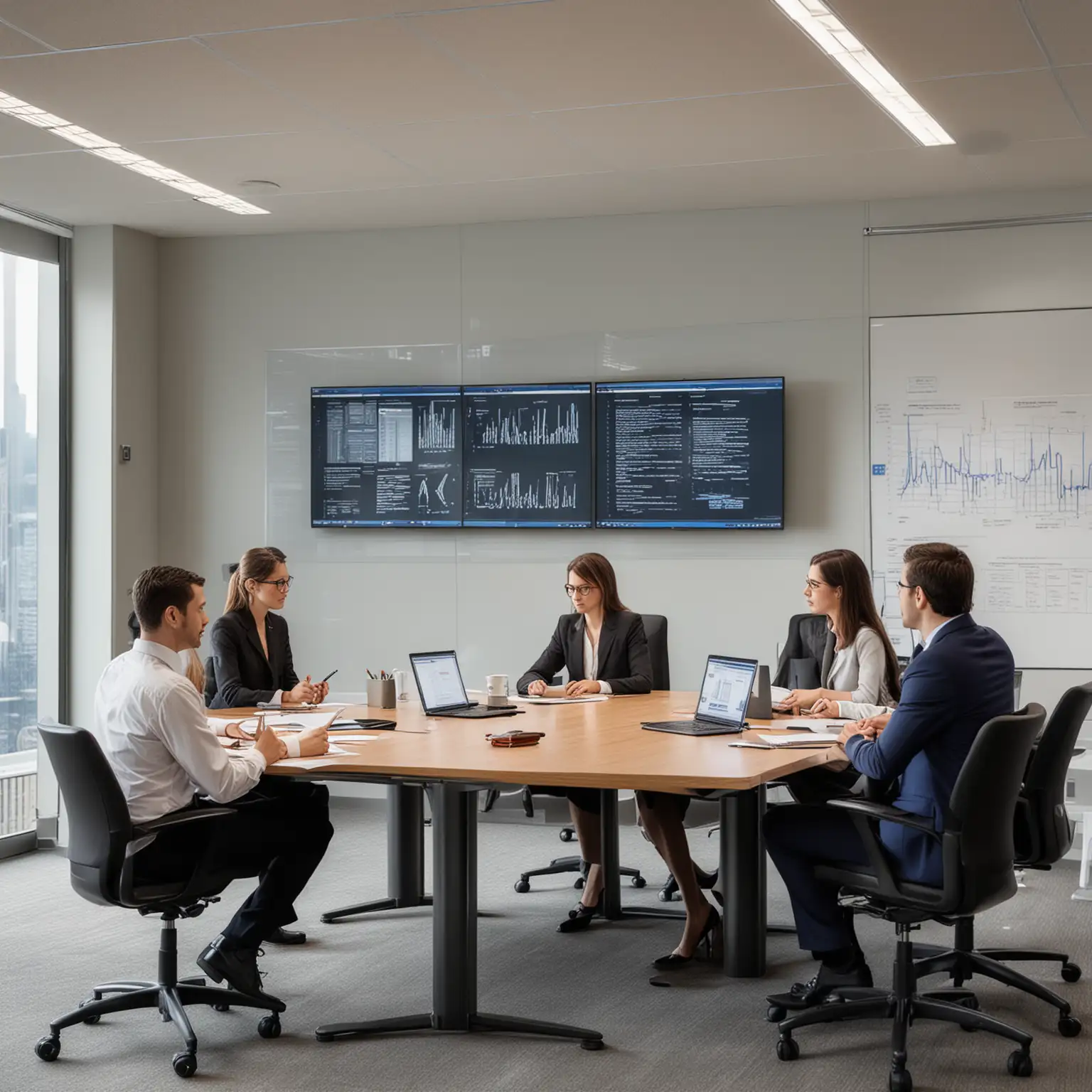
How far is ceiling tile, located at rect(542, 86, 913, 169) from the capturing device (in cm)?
517

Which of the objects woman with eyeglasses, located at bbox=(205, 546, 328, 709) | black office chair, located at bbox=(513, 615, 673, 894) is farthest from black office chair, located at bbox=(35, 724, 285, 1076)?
black office chair, located at bbox=(513, 615, 673, 894)

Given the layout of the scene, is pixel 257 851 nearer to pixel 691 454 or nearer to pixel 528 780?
pixel 528 780

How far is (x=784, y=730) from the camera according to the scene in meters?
4.59

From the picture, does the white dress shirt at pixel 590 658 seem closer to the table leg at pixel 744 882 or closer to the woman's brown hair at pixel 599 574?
the woman's brown hair at pixel 599 574

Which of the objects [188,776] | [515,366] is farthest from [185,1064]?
[515,366]

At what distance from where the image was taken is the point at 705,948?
15.8 feet

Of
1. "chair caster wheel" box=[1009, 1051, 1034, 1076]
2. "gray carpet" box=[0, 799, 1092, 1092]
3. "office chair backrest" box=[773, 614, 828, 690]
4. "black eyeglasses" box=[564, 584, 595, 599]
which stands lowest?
"gray carpet" box=[0, 799, 1092, 1092]

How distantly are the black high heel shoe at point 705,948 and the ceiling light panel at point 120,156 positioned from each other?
12.7ft

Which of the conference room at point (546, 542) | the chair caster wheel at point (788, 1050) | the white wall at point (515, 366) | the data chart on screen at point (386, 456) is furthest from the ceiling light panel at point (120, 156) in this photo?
the chair caster wheel at point (788, 1050)

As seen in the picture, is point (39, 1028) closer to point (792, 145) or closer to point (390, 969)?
point (390, 969)

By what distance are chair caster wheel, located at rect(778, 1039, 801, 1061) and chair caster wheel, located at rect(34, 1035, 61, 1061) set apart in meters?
2.02

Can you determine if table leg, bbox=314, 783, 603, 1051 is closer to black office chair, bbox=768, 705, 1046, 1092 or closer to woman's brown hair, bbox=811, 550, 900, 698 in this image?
black office chair, bbox=768, 705, 1046, 1092

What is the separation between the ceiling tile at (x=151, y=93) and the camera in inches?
183

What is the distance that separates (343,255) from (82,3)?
11.1 feet
